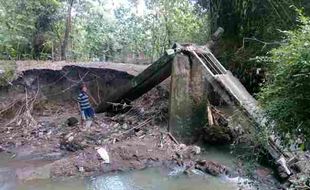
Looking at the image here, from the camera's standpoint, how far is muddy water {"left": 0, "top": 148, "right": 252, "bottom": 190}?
617 cm

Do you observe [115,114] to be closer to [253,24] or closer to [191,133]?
[191,133]

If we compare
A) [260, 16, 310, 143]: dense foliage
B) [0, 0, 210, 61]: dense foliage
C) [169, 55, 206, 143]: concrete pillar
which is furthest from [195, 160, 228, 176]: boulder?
[0, 0, 210, 61]: dense foliage

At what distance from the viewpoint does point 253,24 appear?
32.2 feet

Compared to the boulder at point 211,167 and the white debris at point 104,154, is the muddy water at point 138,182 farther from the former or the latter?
the white debris at point 104,154

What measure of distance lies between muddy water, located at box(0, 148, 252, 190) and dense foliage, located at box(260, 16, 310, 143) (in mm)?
2657

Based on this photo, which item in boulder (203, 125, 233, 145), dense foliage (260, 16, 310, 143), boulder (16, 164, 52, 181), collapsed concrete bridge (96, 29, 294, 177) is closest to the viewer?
dense foliage (260, 16, 310, 143)

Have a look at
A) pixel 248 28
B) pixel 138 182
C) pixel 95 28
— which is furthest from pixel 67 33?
pixel 138 182

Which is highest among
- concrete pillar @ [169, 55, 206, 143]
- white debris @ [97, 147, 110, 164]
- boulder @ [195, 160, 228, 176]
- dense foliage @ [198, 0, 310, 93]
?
dense foliage @ [198, 0, 310, 93]

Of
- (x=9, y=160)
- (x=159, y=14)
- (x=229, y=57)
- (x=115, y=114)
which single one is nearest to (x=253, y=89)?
(x=229, y=57)

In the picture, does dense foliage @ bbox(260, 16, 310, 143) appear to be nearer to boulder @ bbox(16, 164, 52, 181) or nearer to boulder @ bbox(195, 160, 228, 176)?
boulder @ bbox(195, 160, 228, 176)

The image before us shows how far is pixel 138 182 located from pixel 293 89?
11.9ft

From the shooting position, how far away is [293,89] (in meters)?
3.55

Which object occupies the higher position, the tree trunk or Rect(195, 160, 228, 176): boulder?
the tree trunk

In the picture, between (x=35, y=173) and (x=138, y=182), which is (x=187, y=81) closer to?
(x=138, y=182)
